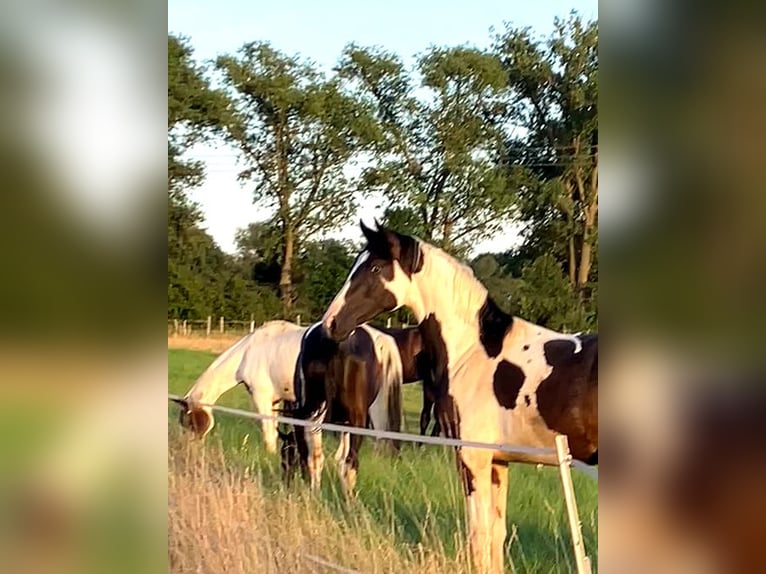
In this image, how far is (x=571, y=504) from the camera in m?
1.72

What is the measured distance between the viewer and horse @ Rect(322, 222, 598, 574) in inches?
70.1

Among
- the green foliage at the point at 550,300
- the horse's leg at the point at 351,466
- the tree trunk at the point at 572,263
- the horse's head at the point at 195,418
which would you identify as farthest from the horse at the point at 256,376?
the tree trunk at the point at 572,263

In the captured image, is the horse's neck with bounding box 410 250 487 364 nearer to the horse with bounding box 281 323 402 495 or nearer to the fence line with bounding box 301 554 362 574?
the horse with bounding box 281 323 402 495

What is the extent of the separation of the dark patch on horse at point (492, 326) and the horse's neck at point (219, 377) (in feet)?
2.15

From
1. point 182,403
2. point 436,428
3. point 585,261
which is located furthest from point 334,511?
point 585,261

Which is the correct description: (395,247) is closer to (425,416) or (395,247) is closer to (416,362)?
(416,362)

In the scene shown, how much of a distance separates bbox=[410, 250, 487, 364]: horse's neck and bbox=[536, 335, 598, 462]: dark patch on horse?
0.21 meters

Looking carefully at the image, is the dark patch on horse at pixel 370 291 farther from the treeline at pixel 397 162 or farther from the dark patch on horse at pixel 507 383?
the dark patch on horse at pixel 507 383

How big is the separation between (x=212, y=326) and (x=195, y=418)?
0.31 metres

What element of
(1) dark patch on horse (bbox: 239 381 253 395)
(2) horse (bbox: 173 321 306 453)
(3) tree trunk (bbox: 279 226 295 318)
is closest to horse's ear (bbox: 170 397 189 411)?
(2) horse (bbox: 173 321 306 453)
